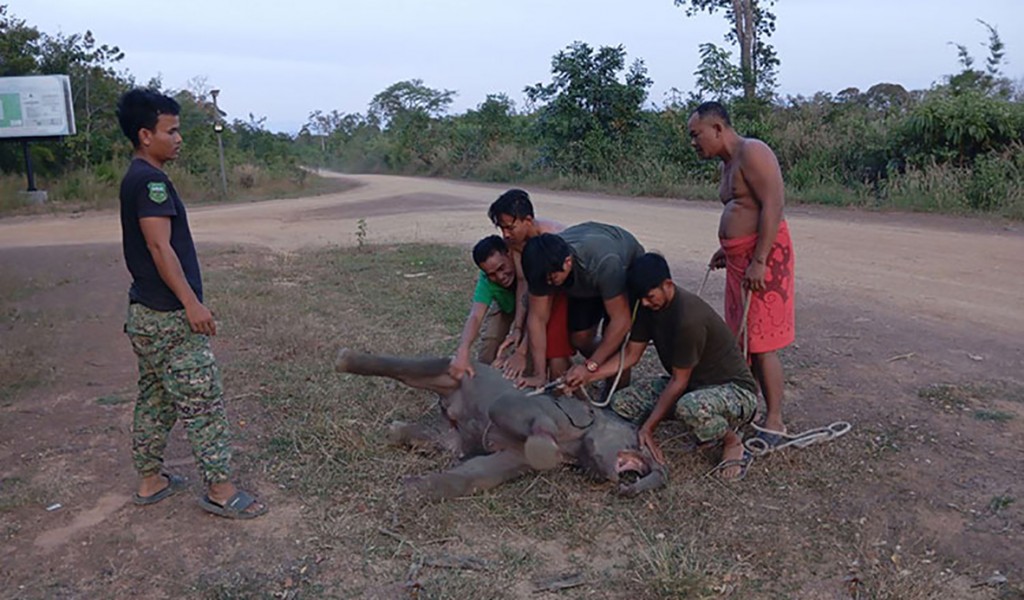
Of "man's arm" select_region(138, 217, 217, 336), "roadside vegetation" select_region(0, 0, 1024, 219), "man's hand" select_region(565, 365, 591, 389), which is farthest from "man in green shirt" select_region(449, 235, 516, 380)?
"roadside vegetation" select_region(0, 0, 1024, 219)

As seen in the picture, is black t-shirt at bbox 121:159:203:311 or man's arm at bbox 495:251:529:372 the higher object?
black t-shirt at bbox 121:159:203:311

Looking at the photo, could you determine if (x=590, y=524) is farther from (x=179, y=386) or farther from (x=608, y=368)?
(x=179, y=386)

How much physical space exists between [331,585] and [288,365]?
2.70 m

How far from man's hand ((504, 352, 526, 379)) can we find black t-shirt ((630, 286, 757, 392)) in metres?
0.59

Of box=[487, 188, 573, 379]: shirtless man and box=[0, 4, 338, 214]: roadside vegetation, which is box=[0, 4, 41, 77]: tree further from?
box=[487, 188, 573, 379]: shirtless man

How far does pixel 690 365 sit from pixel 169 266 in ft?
7.05

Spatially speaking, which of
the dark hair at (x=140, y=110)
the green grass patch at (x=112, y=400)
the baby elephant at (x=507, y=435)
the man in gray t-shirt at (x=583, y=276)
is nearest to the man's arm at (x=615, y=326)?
the man in gray t-shirt at (x=583, y=276)

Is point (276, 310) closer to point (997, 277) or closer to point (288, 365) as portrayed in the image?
point (288, 365)

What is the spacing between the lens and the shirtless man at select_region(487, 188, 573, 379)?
4043 mm

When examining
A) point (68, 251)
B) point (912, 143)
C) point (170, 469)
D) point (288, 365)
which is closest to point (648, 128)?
point (912, 143)

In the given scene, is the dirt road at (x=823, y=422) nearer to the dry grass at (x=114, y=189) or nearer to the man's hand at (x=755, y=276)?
the man's hand at (x=755, y=276)

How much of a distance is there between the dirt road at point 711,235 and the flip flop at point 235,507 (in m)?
5.08

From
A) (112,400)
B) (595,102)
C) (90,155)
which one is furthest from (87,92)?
(112,400)

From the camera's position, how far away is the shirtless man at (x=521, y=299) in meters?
4.04
